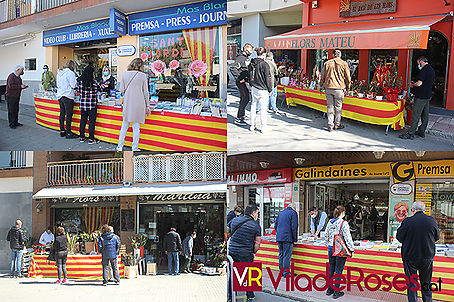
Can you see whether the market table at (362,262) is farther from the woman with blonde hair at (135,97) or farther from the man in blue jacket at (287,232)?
the woman with blonde hair at (135,97)

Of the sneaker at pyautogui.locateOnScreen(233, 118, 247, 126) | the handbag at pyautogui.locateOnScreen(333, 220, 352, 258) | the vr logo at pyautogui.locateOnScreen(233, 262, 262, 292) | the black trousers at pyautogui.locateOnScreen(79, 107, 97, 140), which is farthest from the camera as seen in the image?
the black trousers at pyautogui.locateOnScreen(79, 107, 97, 140)

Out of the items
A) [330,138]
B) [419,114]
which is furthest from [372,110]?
[330,138]

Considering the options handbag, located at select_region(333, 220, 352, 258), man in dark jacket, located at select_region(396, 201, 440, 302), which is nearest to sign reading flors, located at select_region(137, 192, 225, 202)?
handbag, located at select_region(333, 220, 352, 258)

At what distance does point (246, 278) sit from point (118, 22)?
6510 millimetres

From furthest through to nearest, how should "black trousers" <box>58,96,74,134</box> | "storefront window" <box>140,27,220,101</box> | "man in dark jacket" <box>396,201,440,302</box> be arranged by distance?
"storefront window" <box>140,27,220,101</box>
"black trousers" <box>58,96,74,134</box>
"man in dark jacket" <box>396,201,440,302</box>

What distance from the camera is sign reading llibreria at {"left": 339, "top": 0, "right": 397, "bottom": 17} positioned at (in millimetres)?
9109

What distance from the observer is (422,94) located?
655cm

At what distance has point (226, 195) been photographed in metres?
10.4

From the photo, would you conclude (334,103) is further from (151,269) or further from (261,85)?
(151,269)

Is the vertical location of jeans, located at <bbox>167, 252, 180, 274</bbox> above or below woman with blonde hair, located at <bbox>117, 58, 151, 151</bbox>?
below

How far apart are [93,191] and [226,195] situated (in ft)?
12.4

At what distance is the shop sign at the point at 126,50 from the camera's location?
9.55 metres

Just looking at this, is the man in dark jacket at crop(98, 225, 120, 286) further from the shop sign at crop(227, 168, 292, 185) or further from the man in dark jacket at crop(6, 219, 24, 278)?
the shop sign at crop(227, 168, 292, 185)

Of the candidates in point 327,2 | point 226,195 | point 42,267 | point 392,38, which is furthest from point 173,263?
point 327,2
